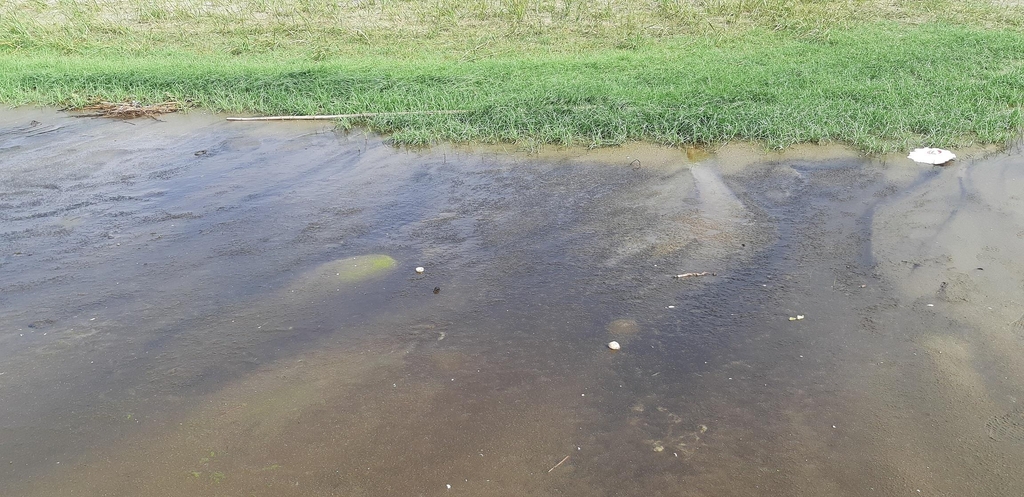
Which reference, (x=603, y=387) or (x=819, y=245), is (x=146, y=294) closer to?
(x=603, y=387)

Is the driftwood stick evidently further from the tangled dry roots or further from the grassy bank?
the tangled dry roots

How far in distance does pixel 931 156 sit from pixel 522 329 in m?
4.58

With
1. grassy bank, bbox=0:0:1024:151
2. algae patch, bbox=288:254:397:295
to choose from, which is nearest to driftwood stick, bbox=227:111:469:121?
grassy bank, bbox=0:0:1024:151

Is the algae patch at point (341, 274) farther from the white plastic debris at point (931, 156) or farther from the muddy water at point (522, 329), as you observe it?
the white plastic debris at point (931, 156)

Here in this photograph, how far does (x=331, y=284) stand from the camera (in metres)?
5.14

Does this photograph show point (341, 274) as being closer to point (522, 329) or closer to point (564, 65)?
point (522, 329)

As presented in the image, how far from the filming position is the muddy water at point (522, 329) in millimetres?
3504

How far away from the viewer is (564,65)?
1003cm

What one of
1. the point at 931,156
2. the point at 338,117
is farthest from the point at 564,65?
Result: the point at 931,156

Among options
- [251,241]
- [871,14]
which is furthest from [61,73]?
[871,14]

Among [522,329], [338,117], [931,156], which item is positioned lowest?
[522,329]

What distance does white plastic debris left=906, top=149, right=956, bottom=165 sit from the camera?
22.0ft

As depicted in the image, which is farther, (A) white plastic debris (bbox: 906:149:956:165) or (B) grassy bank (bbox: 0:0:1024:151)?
(B) grassy bank (bbox: 0:0:1024:151)

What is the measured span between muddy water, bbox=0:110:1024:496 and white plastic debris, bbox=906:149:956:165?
0.17m
